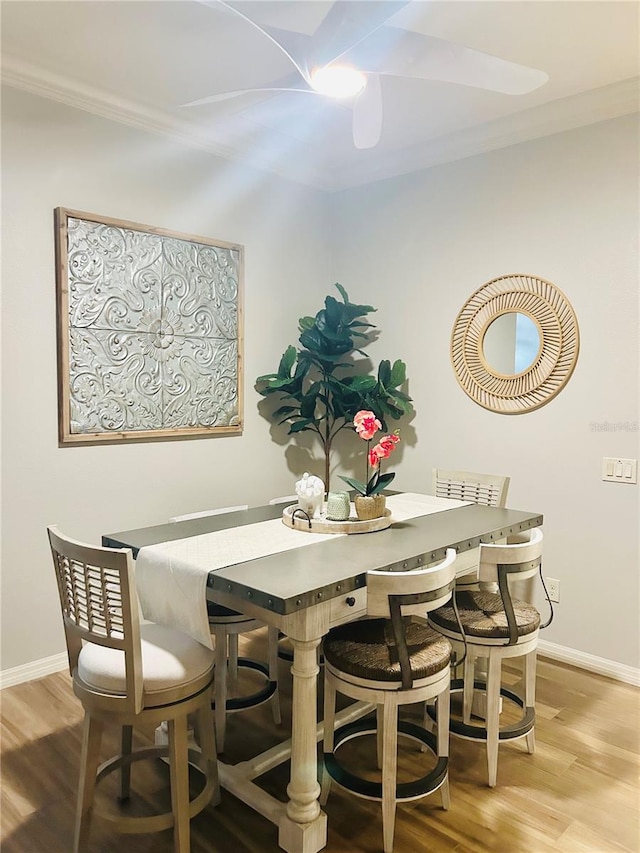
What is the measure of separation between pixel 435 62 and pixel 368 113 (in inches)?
18.6

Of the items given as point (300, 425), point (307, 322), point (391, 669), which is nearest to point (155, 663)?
point (391, 669)

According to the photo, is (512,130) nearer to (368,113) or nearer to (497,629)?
(368,113)

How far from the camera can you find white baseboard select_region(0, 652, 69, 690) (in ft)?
9.36

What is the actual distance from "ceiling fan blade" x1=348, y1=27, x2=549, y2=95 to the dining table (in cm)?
157

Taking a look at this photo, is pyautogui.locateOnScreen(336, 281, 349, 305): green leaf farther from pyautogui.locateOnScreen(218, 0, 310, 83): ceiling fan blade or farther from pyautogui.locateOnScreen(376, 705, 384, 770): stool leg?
pyautogui.locateOnScreen(376, 705, 384, 770): stool leg

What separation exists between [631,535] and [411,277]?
1.91 m

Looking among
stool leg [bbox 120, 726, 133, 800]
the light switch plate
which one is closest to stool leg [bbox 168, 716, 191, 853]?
stool leg [bbox 120, 726, 133, 800]

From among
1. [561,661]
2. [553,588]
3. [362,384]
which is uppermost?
[362,384]

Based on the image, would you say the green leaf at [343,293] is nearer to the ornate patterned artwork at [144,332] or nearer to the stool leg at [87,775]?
the ornate patterned artwork at [144,332]

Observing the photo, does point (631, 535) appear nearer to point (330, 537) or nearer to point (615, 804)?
point (615, 804)

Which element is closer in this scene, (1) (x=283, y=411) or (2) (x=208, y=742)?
(2) (x=208, y=742)

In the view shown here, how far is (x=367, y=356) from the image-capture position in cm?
404

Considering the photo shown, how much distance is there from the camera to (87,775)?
1772mm

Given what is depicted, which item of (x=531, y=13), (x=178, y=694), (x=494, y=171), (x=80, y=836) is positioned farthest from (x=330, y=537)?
(x=494, y=171)
